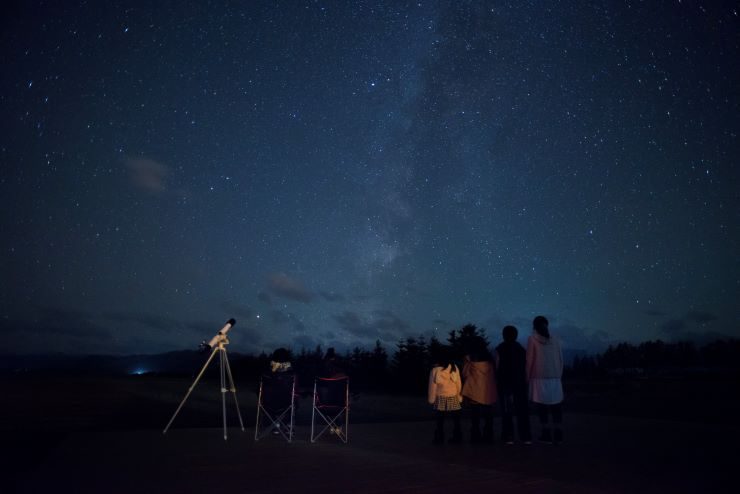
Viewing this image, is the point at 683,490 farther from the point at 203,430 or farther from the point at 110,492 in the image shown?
the point at 203,430

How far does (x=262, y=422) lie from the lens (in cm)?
1099

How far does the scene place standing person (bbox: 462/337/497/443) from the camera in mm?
8312

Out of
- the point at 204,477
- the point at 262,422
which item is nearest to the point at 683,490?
the point at 204,477

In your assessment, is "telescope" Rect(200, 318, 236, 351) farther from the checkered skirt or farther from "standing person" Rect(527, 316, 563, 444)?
"standing person" Rect(527, 316, 563, 444)

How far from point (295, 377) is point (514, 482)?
4.53 metres

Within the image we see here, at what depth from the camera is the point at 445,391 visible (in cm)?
828

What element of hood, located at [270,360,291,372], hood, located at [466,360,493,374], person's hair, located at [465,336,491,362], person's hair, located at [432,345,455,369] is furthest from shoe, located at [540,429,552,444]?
hood, located at [270,360,291,372]

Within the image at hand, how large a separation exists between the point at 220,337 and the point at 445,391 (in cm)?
381

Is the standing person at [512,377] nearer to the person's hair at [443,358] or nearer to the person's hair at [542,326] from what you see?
the person's hair at [542,326]

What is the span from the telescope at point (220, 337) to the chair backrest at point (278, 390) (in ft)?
3.08

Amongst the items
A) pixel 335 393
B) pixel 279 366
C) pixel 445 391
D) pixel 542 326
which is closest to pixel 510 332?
pixel 542 326

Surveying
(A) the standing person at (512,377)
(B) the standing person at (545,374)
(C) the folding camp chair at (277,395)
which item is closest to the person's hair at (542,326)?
(B) the standing person at (545,374)

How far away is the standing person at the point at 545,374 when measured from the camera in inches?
323

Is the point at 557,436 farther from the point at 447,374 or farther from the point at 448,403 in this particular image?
the point at 447,374
